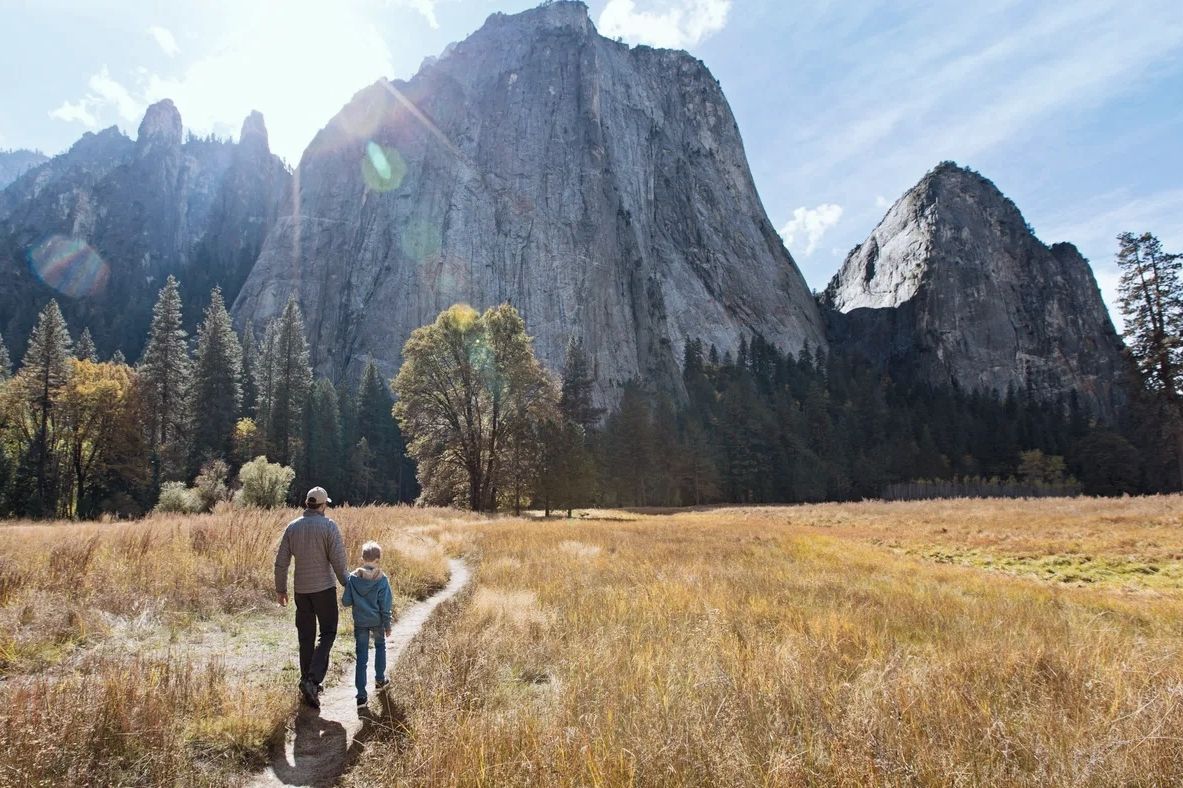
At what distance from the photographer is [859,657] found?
5898 mm

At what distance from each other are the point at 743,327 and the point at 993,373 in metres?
70.1

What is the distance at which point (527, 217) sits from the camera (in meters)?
97.7

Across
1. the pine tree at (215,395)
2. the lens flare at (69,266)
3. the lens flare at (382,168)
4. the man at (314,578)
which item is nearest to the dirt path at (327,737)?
the man at (314,578)

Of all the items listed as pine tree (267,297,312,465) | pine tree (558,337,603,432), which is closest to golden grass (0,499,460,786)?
pine tree (558,337,603,432)

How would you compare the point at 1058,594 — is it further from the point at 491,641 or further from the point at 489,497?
the point at 489,497

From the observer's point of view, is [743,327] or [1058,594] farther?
[743,327]

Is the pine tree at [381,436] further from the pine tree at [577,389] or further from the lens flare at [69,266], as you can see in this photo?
the lens flare at [69,266]

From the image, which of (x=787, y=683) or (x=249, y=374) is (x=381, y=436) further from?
(x=787, y=683)

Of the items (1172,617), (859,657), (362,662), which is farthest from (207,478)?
(1172,617)

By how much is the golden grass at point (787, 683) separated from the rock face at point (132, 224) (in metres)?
136

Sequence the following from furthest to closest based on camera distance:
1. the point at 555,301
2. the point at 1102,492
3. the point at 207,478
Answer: the point at 555,301, the point at 1102,492, the point at 207,478

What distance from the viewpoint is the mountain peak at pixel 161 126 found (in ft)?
469

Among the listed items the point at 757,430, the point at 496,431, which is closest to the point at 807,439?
the point at 757,430

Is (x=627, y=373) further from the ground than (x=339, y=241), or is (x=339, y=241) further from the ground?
(x=339, y=241)
